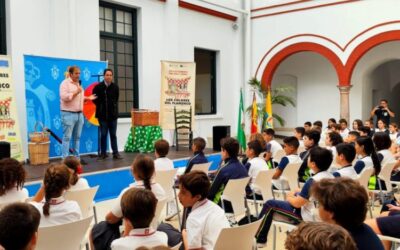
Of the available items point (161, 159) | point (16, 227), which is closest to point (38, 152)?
point (161, 159)

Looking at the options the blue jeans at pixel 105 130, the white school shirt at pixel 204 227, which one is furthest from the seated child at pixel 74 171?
the blue jeans at pixel 105 130

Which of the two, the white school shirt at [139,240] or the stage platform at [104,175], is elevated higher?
the white school shirt at [139,240]

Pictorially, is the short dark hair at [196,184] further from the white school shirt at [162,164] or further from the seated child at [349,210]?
the white school shirt at [162,164]

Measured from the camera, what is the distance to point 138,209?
2043mm

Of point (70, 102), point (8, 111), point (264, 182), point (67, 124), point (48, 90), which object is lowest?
point (264, 182)

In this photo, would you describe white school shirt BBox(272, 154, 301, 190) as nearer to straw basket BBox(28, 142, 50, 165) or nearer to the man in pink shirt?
the man in pink shirt

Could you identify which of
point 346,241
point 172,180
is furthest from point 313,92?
point 346,241

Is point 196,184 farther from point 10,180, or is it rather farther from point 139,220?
point 10,180

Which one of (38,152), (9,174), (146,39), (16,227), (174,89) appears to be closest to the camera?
(16,227)

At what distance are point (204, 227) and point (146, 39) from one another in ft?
26.1

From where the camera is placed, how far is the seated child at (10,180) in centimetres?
295

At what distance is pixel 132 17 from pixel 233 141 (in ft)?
21.4

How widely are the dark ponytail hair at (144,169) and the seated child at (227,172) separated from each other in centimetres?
71

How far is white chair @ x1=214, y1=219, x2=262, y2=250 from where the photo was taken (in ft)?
7.47
